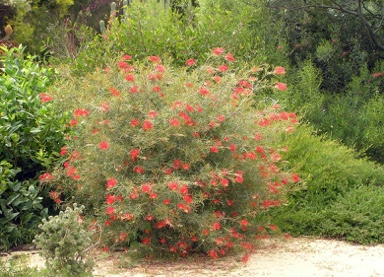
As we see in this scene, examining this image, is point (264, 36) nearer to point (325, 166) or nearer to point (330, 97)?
point (330, 97)

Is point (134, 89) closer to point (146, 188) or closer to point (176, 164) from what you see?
point (176, 164)

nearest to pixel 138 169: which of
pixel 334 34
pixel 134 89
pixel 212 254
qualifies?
pixel 134 89

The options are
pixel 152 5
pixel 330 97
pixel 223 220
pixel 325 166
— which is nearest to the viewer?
pixel 223 220

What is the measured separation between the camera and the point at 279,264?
213 inches

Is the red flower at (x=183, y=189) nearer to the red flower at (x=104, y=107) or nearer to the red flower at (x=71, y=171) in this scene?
the red flower at (x=104, y=107)

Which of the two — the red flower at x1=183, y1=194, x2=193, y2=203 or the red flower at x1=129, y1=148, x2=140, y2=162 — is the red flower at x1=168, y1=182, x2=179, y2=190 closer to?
the red flower at x1=183, y1=194, x2=193, y2=203

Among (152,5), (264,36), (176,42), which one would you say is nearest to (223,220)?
(176,42)

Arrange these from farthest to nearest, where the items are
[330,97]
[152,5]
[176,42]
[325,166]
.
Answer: [152,5], [330,97], [176,42], [325,166]

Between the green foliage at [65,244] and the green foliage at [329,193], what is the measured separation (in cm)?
257

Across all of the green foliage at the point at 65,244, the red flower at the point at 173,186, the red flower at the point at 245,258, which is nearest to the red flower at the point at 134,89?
the red flower at the point at 173,186

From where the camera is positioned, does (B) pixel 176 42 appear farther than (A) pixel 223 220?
Yes

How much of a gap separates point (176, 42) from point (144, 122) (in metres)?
3.45

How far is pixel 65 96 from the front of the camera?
6.23 meters

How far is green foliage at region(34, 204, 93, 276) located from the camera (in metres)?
4.26
